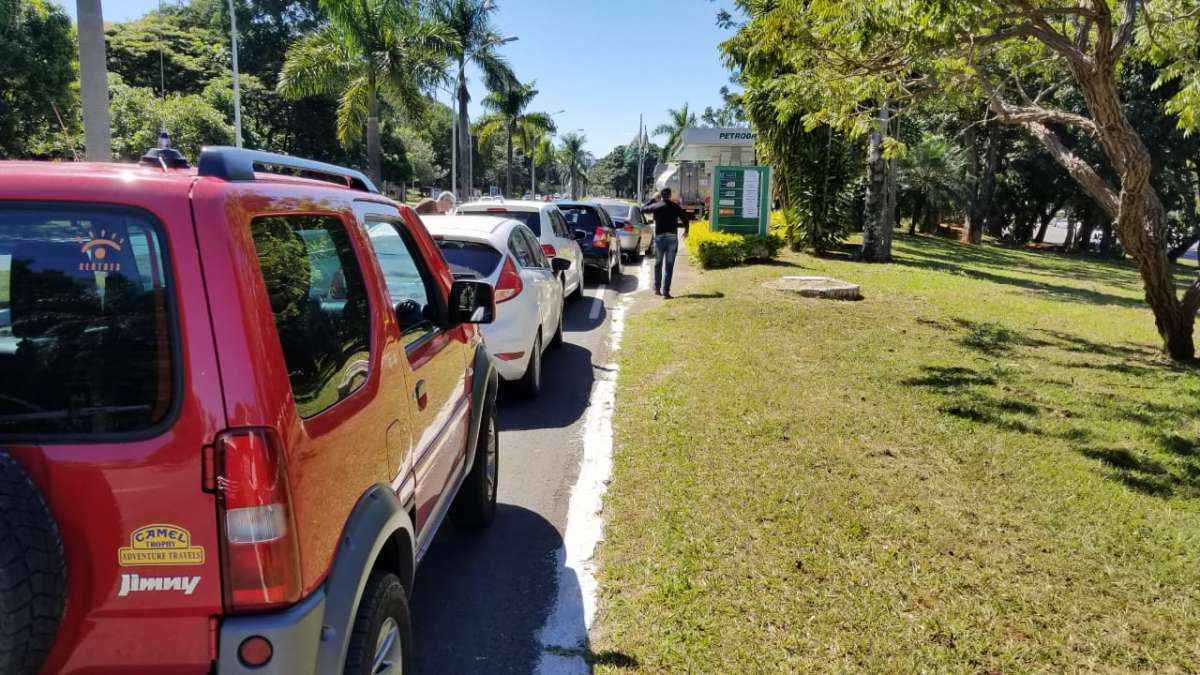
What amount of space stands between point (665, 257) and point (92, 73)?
8071 mm

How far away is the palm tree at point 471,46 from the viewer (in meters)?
31.1

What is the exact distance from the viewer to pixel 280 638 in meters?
1.79

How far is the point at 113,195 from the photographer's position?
1786 millimetres

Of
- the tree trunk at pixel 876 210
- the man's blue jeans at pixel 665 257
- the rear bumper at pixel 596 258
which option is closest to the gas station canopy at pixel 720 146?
the tree trunk at pixel 876 210

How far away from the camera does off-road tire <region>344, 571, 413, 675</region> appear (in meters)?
2.08

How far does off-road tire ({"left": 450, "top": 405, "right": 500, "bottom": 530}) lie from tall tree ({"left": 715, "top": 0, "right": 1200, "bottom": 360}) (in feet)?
16.7

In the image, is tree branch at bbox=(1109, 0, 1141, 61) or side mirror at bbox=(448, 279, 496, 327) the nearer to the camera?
side mirror at bbox=(448, 279, 496, 327)

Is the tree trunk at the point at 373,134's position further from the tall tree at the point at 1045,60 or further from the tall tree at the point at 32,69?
the tall tree at the point at 1045,60

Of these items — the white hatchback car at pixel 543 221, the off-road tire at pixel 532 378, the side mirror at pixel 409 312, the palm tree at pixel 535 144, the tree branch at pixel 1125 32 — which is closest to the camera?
the side mirror at pixel 409 312

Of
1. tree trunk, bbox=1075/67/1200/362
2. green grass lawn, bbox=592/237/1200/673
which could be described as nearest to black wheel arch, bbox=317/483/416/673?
green grass lawn, bbox=592/237/1200/673

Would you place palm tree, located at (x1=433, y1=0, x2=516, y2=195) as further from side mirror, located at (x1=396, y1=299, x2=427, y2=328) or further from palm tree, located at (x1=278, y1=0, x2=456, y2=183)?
side mirror, located at (x1=396, y1=299, x2=427, y2=328)

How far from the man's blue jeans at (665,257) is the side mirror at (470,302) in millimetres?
9088

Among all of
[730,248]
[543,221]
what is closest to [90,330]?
[543,221]

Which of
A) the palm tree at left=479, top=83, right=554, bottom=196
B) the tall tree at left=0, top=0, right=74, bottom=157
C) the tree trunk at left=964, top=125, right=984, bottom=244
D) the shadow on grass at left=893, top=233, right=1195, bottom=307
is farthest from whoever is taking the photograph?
the palm tree at left=479, top=83, right=554, bottom=196
